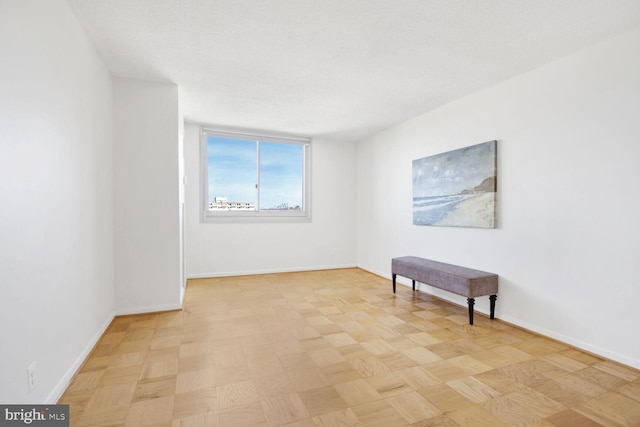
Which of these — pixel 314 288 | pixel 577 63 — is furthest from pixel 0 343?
pixel 577 63

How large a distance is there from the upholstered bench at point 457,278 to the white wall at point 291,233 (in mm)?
2252

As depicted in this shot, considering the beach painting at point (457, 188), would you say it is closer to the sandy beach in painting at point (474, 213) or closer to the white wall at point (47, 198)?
the sandy beach in painting at point (474, 213)

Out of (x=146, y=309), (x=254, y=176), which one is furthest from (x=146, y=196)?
A: (x=254, y=176)

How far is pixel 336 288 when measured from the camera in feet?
14.8

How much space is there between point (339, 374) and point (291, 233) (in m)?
3.73

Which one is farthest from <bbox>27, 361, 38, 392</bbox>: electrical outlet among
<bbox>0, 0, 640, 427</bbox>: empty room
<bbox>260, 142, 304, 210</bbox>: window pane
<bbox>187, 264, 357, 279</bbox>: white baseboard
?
<bbox>260, 142, 304, 210</bbox>: window pane

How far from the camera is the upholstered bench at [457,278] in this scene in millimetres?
3068

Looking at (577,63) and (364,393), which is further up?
(577,63)

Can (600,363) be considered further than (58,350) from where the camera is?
Yes

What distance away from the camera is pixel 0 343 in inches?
51.8

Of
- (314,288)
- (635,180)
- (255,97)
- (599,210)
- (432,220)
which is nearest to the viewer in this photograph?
(635,180)

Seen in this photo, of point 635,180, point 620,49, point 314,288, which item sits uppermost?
point 620,49

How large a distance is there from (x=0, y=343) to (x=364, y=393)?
189 cm

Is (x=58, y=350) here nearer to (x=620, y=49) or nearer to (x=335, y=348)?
(x=335, y=348)
